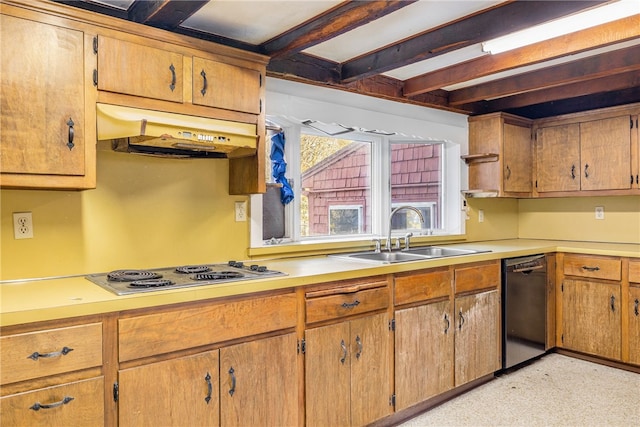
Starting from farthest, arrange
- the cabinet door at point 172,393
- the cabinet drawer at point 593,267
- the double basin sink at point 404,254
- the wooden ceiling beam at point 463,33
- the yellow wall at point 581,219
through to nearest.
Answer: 1. the yellow wall at point 581,219
2. the cabinet drawer at point 593,267
3. the double basin sink at point 404,254
4. the wooden ceiling beam at point 463,33
5. the cabinet door at point 172,393

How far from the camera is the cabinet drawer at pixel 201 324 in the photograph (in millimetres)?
1673

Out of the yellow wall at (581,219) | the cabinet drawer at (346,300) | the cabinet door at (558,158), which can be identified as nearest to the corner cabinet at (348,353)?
the cabinet drawer at (346,300)

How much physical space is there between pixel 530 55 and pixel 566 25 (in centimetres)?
44

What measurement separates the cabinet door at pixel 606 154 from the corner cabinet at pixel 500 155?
1.49ft

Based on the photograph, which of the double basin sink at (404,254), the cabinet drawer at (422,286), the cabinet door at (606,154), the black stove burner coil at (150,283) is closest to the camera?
the black stove burner coil at (150,283)

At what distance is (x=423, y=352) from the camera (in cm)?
266

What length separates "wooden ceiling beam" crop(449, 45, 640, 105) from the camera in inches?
109

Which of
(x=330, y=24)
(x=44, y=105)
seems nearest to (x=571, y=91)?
(x=330, y=24)

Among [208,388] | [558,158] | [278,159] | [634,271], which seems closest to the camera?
[208,388]

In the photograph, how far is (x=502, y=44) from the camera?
A: 2.49 meters

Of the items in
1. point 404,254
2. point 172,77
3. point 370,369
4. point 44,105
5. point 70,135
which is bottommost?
point 370,369

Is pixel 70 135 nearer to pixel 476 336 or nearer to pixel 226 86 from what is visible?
pixel 226 86

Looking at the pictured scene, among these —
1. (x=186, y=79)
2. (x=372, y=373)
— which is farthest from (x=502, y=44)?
(x=372, y=373)

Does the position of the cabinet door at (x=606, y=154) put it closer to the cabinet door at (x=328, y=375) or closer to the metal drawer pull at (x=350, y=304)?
the metal drawer pull at (x=350, y=304)
